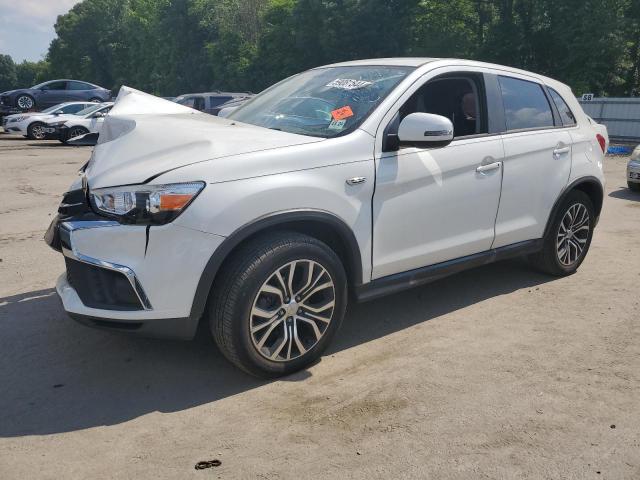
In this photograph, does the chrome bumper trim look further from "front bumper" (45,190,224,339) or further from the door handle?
the door handle

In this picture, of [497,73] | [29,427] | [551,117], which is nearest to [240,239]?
[29,427]

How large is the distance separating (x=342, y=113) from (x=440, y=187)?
811mm

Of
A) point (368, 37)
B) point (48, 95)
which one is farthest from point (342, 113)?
point (368, 37)

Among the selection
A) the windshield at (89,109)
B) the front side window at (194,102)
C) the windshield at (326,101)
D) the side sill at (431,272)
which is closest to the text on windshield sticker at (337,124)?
the windshield at (326,101)

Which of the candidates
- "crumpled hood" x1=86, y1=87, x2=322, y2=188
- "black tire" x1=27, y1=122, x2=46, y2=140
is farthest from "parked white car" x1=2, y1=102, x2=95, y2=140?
"crumpled hood" x1=86, y1=87, x2=322, y2=188

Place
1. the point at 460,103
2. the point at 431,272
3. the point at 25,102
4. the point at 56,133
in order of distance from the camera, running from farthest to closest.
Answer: the point at 25,102, the point at 56,133, the point at 460,103, the point at 431,272

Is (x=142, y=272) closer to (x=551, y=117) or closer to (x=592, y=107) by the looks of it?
(x=551, y=117)

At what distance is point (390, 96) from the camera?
A: 3914mm

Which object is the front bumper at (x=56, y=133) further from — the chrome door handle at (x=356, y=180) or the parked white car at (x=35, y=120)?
the chrome door handle at (x=356, y=180)

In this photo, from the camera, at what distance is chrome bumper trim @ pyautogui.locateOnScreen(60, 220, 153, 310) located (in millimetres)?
3088

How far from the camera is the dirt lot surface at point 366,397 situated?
2.79 m

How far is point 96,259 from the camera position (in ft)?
10.4

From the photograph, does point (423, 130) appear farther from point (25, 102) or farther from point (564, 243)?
point (25, 102)

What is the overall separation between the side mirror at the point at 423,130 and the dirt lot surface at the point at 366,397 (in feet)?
4.37
